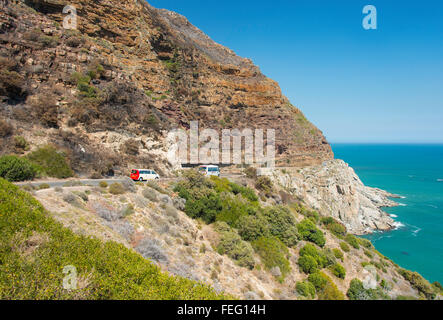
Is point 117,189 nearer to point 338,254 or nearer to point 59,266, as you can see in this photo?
point 59,266

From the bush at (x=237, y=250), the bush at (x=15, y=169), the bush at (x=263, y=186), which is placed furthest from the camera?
the bush at (x=263, y=186)

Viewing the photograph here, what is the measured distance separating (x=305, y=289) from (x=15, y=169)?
19094mm

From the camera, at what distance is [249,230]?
58.8 feet

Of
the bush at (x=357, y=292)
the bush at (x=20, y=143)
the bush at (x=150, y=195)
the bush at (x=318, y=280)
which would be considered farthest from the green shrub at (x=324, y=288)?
the bush at (x=20, y=143)

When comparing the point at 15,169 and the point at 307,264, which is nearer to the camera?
the point at 15,169

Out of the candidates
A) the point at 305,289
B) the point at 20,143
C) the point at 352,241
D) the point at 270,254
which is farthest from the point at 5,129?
the point at 352,241

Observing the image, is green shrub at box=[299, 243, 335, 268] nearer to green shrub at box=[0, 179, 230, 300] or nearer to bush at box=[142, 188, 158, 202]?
bush at box=[142, 188, 158, 202]

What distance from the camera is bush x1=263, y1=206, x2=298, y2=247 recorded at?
812 inches

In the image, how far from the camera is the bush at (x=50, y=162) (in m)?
14.9

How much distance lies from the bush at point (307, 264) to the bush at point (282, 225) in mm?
2118

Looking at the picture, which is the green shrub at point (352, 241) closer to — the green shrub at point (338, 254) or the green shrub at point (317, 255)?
the green shrub at point (338, 254)

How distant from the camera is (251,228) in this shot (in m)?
18.1

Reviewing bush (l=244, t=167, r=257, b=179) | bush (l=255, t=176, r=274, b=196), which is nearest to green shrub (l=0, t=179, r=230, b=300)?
bush (l=255, t=176, r=274, b=196)
